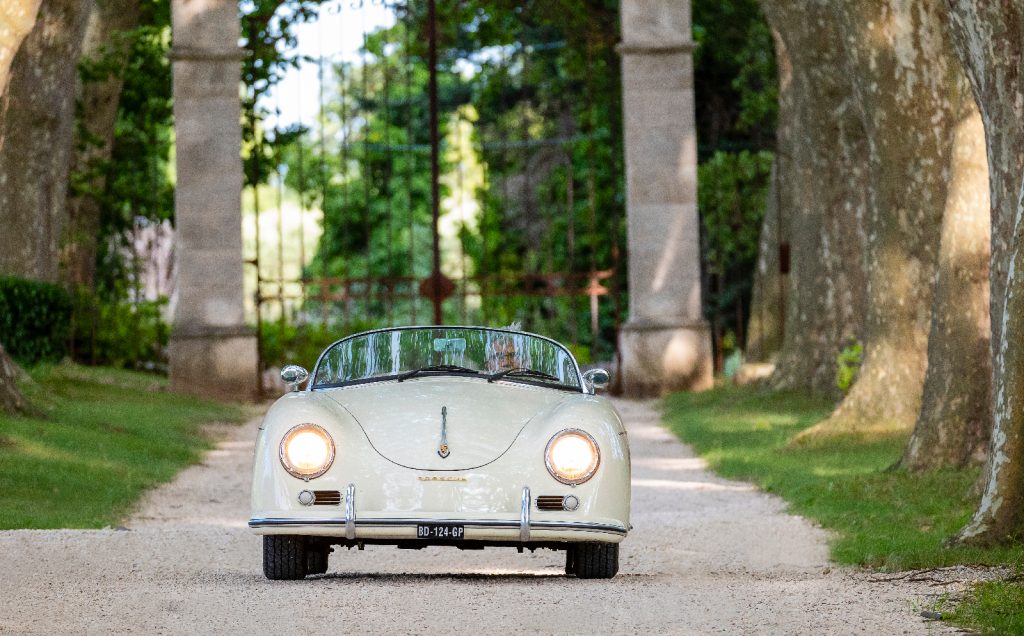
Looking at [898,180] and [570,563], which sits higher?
[898,180]

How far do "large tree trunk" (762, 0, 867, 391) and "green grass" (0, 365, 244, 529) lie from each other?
616 cm

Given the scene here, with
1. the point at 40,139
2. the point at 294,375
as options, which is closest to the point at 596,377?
the point at 294,375

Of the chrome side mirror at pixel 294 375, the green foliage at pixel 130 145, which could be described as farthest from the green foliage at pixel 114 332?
the chrome side mirror at pixel 294 375

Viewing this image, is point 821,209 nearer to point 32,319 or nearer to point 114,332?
point 32,319

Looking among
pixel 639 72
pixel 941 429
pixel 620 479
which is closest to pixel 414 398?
pixel 620 479

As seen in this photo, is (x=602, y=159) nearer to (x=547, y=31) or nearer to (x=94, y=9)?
(x=547, y=31)

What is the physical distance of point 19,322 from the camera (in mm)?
20234

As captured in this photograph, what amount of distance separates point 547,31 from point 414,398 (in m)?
25.2

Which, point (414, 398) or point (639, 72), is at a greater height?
point (639, 72)

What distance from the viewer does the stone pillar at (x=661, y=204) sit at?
22703mm

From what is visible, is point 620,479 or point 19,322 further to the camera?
point 19,322

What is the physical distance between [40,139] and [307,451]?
13.2 m

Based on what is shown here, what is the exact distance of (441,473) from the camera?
297 inches

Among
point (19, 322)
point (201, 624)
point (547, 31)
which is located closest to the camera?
point (201, 624)
